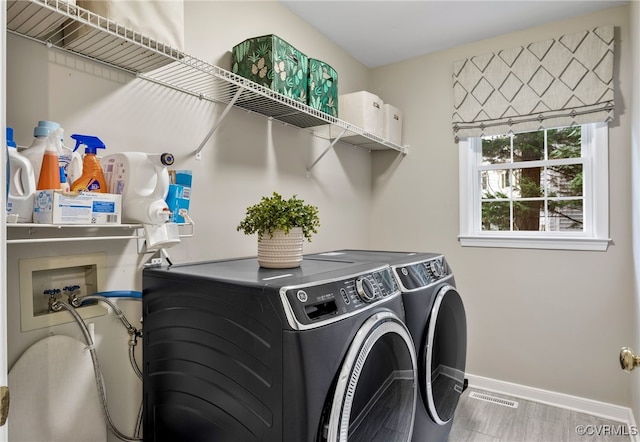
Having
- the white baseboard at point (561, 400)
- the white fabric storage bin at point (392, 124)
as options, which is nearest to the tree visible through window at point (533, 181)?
the white fabric storage bin at point (392, 124)

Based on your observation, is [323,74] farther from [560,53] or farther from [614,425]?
[614,425]

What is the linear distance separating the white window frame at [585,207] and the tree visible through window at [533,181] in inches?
1.5

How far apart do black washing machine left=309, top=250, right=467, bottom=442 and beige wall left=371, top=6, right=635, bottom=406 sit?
839mm

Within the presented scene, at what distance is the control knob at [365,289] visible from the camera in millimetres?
1230

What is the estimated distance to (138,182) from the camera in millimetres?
1186

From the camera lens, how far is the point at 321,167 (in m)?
2.53

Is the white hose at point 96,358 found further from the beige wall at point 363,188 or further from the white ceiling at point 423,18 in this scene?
the white ceiling at point 423,18

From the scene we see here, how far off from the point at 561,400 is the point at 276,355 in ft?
7.78

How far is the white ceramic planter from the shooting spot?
142 centimetres

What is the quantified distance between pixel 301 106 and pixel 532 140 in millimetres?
1757

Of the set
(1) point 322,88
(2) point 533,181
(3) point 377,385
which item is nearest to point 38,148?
(3) point 377,385

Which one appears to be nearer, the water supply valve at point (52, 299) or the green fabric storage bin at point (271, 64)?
the water supply valve at point (52, 299)

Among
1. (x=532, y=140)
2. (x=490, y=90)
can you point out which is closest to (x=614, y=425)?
(x=532, y=140)

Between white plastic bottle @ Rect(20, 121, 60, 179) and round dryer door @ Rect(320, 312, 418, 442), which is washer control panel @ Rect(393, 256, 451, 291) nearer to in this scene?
round dryer door @ Rect(320, 312, 418, 442)
